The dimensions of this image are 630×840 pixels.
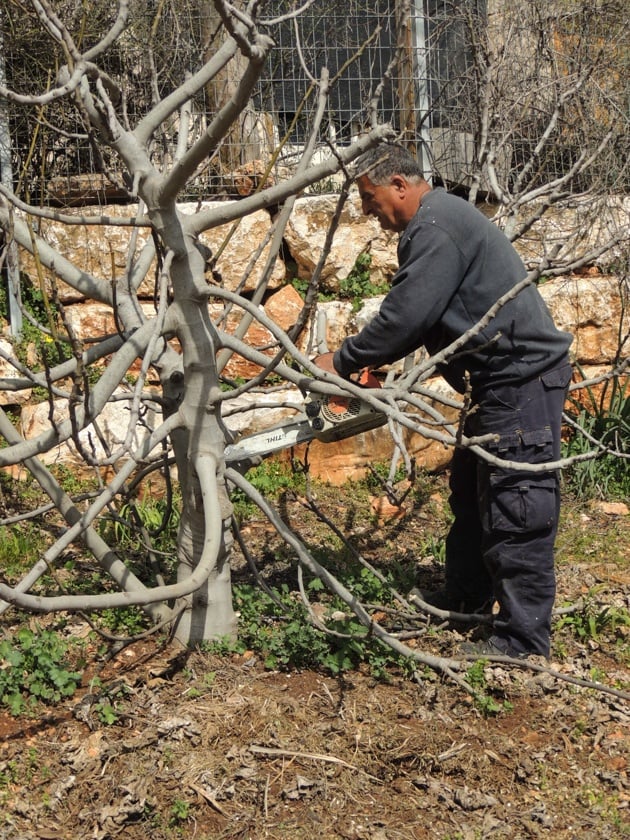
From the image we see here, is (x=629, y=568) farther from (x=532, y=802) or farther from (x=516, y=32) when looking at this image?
(x=516, y=32)

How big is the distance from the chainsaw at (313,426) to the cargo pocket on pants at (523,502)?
21.7 inches

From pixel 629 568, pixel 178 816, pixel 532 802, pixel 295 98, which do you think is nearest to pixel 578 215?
pixel 295 98

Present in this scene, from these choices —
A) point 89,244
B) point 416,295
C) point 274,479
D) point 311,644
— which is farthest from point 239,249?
point 311,644

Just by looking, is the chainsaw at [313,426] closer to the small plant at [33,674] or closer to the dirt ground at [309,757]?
the dirt ground at [309,757]

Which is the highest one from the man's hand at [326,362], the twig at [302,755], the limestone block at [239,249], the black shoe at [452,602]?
the limestone block at [239,249]

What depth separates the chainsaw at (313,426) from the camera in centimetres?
358

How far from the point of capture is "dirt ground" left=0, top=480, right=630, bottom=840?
2.90 m

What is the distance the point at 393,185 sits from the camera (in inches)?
146

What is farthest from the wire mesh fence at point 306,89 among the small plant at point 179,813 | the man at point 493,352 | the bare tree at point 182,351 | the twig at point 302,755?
the small plant at point 179,813

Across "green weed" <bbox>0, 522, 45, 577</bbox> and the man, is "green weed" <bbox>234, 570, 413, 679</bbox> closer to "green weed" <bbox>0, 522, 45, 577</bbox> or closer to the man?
the man

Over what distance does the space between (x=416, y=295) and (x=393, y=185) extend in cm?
54

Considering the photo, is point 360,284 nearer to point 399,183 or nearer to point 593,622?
point 399,183

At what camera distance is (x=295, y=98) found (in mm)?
7582

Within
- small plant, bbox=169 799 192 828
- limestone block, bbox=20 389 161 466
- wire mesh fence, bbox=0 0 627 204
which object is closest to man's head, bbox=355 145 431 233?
small plant, bbox=169 799 192 828
